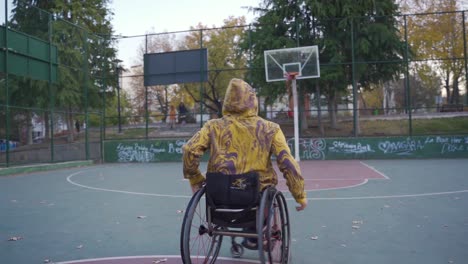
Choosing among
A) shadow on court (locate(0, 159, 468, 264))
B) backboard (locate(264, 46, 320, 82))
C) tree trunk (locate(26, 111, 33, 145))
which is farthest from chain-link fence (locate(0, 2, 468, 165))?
shadow on court (locate(0, 159, 468, 264))

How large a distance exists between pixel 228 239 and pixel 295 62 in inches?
507

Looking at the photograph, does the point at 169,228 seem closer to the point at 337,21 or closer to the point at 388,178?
the point at 388,178

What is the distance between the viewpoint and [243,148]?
3033mm

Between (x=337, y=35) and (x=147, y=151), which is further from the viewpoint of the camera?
(x=337, y=35)

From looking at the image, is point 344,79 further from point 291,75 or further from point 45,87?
point 45,87

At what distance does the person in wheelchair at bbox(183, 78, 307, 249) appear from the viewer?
3027 millimetres

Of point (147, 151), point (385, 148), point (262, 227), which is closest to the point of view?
point (262, 227)

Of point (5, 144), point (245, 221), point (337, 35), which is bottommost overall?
point (245, 221)

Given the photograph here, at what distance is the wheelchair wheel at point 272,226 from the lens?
2807 millimetres

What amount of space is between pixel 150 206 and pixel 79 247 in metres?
2.63

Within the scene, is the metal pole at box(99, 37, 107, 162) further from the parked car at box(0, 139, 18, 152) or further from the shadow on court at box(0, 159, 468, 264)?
the shadow on court at box(0, 159, 468, 264)

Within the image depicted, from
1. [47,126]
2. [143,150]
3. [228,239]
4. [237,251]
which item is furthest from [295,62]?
[237,251]

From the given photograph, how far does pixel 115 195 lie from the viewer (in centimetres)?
872

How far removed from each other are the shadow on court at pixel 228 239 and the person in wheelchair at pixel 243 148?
4.33 ft
